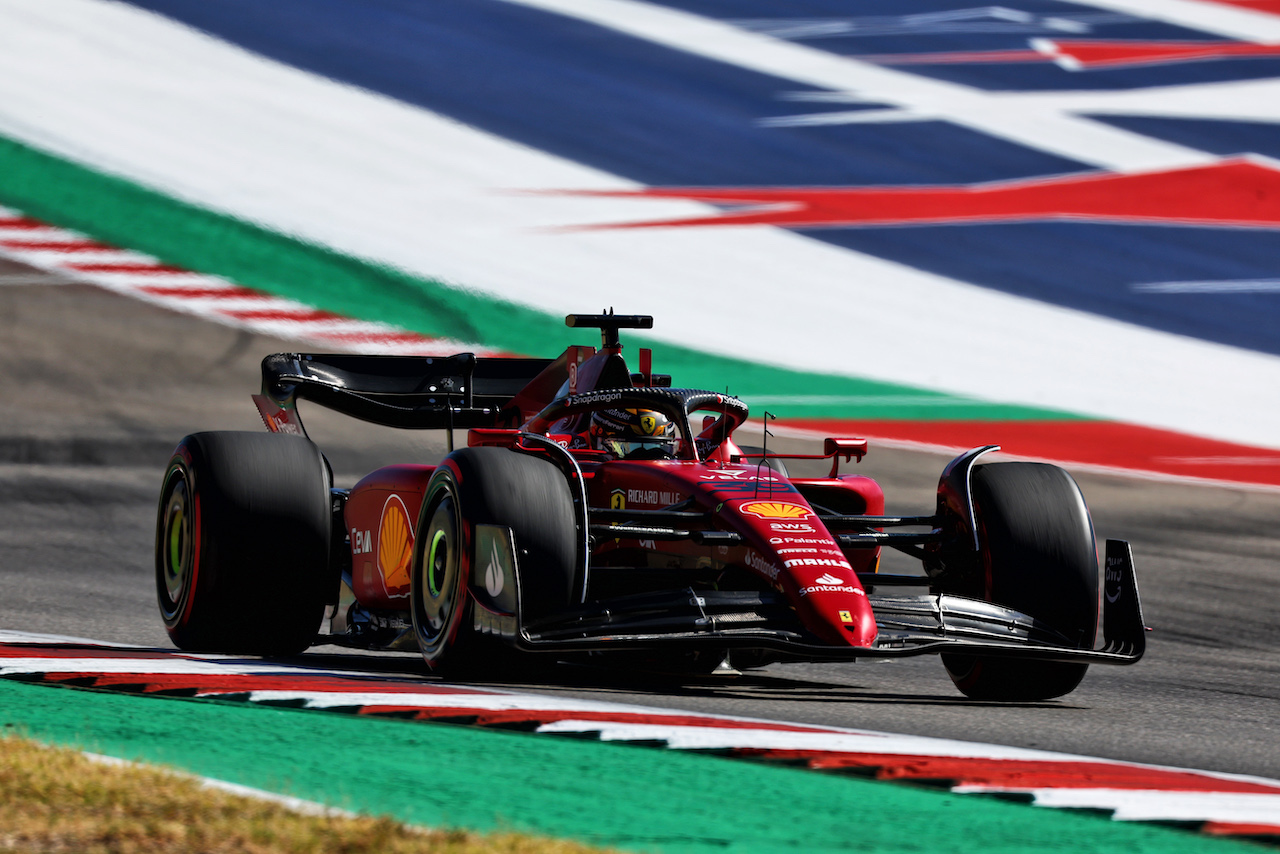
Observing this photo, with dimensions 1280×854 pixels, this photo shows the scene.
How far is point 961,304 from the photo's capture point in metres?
21.0

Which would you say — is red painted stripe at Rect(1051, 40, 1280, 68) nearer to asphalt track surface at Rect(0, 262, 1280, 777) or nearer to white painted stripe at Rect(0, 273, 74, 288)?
asphalt track surface at Rect(0, 262, 1280, 777)

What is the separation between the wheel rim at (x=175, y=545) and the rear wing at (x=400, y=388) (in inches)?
40.4

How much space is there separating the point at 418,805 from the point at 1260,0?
101ft

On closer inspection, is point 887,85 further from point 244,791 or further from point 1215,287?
point 244,791

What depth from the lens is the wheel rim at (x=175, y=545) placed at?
8.05 meters

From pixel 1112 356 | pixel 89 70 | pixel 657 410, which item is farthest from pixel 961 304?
pixel 657 410

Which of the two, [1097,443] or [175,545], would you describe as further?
[1097,443]

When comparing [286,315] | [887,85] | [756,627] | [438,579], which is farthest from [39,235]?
[756,627]

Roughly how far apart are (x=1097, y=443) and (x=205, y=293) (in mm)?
8853

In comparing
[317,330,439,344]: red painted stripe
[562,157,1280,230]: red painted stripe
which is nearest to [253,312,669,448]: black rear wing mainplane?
[317,330,439,344]: red painted stripe

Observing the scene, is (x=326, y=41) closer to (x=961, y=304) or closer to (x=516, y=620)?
(x=961, y=304)

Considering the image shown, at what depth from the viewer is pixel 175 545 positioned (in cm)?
841

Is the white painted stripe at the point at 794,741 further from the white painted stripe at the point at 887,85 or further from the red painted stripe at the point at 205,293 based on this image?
the white painted stripe at the point at 887,85

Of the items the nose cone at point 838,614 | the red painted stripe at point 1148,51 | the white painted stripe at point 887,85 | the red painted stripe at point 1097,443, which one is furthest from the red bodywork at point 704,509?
the red painted stripe at point 1148,51
